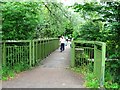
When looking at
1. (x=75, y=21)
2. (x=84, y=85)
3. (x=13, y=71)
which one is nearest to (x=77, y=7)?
(x=84, y=85)

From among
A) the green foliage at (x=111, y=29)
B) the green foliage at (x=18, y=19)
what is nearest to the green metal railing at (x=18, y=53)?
the green foliage at (x=18, y=19)

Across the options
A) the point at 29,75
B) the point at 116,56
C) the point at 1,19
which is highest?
the point at 1,19

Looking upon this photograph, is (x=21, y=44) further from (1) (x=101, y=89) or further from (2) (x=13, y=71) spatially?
(1) (x=101, y=89)

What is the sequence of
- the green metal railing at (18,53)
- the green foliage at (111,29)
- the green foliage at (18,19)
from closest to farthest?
the green foliage at (111,29), the green foliage at (18,19), the green metal railing at (18,53)

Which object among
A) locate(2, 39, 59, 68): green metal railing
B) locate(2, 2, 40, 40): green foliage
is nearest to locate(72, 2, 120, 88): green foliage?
locate(2, 2, 40, 40): green foliage

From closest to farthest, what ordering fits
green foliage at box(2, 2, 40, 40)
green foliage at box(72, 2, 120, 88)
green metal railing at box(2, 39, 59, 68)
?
green foliage at box(72, 2, 120, 88), green foliage at box(2, 2, 40, 40), green metal railing at box(2, 39, 59, 68)

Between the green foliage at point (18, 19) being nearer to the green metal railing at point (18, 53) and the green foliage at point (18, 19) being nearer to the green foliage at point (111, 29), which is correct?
the green metal railing at point (18, 53)

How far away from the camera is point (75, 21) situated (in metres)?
21.1

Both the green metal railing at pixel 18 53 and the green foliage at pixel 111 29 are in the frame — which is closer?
the green foliage at pixel 111 29

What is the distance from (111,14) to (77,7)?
1.32m

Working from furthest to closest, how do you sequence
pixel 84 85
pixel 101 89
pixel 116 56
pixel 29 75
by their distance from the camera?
pixel 29 75, pixel 116 56, pixel 84 85, pixel 101 89

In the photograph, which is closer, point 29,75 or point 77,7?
point 77,7

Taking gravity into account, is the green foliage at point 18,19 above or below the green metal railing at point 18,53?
above

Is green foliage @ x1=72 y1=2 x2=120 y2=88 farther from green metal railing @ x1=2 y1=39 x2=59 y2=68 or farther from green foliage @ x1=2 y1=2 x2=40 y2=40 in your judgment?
green metal railing @ x1=2 y1=39 x2=59 y2=68
